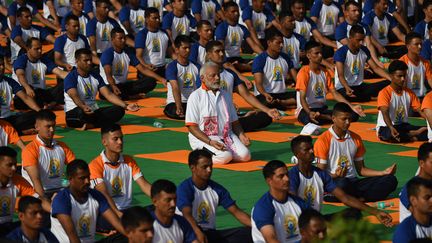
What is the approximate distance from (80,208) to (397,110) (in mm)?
7217

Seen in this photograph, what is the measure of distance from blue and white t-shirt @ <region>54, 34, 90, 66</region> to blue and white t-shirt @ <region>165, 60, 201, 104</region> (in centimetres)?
308

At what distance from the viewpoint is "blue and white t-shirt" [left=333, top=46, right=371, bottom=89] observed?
21.6 metres

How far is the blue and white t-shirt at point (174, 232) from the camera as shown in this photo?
1172 cm

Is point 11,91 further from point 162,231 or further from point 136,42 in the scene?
point 162,231

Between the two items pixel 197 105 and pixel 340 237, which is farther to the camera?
pixel 197 105

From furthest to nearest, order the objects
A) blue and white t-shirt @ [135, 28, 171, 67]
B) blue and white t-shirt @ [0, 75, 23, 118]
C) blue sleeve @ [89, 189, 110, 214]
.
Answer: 1. blue and white t-shirt @ [135, 28, 171, 67]
2. blue and white t-shirt @ [0, 75, 23, 118]
3. blue sleeve @ [89, 189, 110, 214]

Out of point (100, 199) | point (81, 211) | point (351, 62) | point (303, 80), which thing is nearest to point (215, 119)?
point (303, 80)

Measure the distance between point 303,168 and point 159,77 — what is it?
889 centimetres

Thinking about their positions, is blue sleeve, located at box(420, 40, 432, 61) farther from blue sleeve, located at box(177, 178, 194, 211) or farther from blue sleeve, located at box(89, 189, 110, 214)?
blue sleeve, located at box(89, 189, 110, 214)

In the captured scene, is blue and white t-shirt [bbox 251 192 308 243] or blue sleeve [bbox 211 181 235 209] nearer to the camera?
blue and white t-shirt [bbox 251 192 308 243]

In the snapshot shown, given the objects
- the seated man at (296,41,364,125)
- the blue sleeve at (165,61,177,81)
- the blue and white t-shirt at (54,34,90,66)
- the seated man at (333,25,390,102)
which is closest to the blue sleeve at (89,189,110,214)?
the seated man at (296,41,364,125)

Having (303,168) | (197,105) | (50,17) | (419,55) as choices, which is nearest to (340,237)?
(303,168)

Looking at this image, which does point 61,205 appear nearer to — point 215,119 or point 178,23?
point 215,119

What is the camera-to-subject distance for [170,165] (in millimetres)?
17266
